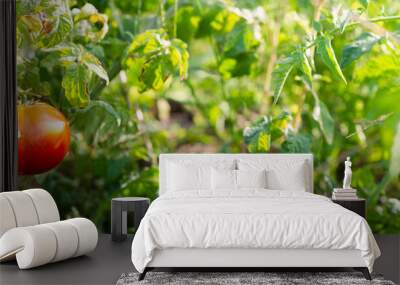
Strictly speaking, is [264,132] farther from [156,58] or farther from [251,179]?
[156,58]

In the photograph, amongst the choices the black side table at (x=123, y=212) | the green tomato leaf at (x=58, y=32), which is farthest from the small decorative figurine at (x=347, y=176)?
the green tomato leaf at (x=58, y=32)

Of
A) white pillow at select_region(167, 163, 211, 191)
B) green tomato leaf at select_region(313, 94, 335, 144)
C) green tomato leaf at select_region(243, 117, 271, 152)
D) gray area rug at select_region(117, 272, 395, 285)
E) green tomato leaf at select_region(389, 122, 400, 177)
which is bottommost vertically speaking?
gray area rug at select_region(117, 272, 395, 285)

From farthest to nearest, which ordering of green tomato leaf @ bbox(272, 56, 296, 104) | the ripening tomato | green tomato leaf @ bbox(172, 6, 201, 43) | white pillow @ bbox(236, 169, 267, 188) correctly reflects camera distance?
green tomato leaf @ bbox(172, 6, 201, 43) < the ripening tomato < white pillow @ bbox(236, 169, 267, 188) < green tomato leaf @ bbox(272, 56, 296, 104)

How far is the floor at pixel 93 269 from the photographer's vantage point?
4.43 meters

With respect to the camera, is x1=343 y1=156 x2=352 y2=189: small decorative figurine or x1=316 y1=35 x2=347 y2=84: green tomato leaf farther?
x1=343 y1=156 x2=352 y2=189: small decorative figurine

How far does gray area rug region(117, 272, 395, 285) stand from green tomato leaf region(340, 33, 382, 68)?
175 cm

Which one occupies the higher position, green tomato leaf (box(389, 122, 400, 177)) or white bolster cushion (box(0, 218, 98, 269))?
green tomato leaf (box(389, 122, 400, 177))

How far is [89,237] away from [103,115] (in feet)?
5.23

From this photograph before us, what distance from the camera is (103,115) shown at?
641 centimetres

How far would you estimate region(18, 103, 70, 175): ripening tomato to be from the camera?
6008 millimetres

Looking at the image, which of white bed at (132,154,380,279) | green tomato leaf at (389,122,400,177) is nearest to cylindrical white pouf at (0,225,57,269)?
white bed at (132,154,380,279)

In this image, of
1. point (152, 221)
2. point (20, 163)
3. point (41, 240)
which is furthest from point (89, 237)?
point (20, 163)

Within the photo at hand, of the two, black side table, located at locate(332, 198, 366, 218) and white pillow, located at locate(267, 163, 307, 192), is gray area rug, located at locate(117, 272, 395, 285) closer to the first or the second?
black side table, located at locate(332, 198, 366, 218)

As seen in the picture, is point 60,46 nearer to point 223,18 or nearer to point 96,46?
point 96,46
